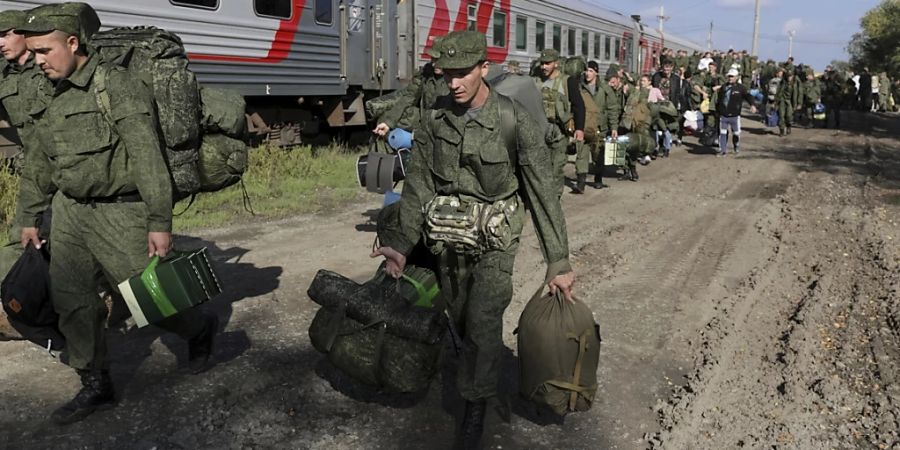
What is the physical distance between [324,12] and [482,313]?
9145mm

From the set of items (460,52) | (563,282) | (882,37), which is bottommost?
(563,282)

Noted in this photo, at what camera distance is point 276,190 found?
9633 millimetres

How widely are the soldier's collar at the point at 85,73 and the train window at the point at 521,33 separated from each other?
1387cm

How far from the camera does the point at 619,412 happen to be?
12.4 feet

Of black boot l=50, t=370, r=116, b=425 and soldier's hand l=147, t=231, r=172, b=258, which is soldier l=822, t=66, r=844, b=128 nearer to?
soldier's hand l=147, t=231, r=172, b=258

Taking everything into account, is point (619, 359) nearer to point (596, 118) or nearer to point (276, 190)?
point (596, 118)

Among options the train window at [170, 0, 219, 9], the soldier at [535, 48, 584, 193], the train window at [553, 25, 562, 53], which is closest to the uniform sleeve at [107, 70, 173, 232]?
the soldier at [535, 48, 584, 193]

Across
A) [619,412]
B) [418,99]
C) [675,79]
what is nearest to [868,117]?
[675,79]

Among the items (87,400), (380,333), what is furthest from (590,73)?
(87,400)

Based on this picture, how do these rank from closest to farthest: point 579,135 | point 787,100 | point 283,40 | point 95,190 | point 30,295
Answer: point 95,190
point 30,295
point 579,135
point 283,40
point 787,100

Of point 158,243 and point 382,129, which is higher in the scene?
point 382,129

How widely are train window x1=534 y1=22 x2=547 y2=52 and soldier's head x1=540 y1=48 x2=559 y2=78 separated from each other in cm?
937

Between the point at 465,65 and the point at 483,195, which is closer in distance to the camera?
the point at 465,65

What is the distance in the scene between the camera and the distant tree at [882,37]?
35.8 metres
